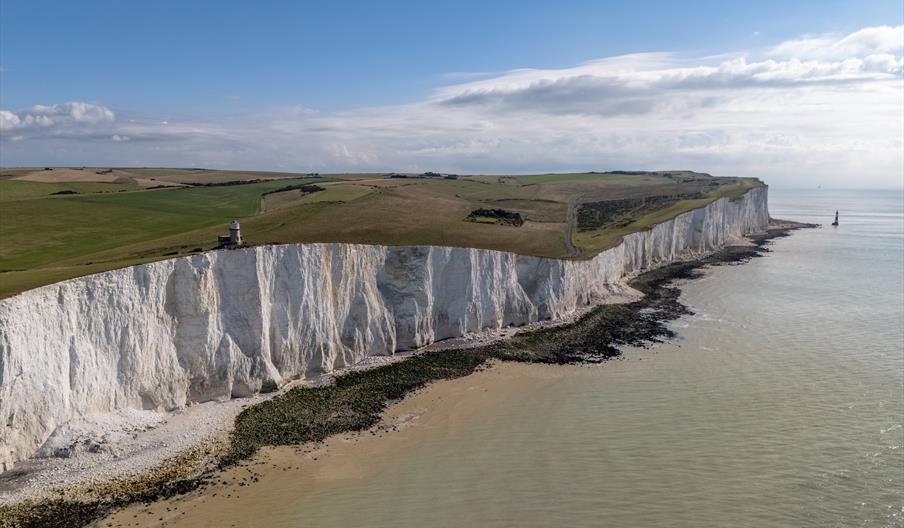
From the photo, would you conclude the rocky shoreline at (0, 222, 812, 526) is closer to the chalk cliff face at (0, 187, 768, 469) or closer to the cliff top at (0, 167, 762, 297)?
the chalk cliff face at (0, 187, 768, 469)

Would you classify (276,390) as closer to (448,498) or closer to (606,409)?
(448,498)

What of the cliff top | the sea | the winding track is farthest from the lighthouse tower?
the winding track

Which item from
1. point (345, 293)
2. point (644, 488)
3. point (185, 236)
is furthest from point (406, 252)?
point (644, 488)

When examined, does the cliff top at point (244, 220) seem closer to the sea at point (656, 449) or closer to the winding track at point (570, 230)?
the winding track at point (570, 230)

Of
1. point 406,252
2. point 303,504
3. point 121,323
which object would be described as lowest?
point 303,504

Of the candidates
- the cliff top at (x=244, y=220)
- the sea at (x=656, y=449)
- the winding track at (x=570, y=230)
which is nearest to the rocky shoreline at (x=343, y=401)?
the sea at (x=656, y=449)

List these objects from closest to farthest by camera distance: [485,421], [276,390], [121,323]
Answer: [121,323] → [485,421] → [276,390]
